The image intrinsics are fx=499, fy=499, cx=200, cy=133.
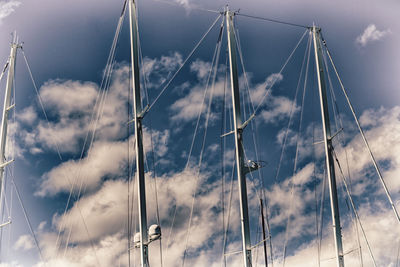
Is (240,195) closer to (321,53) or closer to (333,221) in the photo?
(333,221)

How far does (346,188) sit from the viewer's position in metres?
48.2

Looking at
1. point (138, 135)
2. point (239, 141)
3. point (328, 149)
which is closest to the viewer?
point (138, 135)

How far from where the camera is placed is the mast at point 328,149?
42.8m

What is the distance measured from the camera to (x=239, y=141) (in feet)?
141

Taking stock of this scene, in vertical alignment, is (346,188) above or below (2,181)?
below

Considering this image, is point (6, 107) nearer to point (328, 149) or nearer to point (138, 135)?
point (138, 135)

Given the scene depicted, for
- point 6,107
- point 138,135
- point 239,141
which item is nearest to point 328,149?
point 239,141

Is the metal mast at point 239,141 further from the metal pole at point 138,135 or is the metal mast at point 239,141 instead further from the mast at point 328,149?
the mast at point 328,149

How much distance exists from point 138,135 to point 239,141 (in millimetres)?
8854

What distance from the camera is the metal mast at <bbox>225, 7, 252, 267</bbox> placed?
39562 millimetres

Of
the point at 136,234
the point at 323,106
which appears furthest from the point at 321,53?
the point at 136,234

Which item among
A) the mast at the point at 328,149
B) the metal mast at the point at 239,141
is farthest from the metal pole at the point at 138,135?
the mast at the point at 328,149

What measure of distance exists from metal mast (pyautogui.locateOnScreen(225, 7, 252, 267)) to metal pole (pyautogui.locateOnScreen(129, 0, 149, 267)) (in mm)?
8062

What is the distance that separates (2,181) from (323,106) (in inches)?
1327
